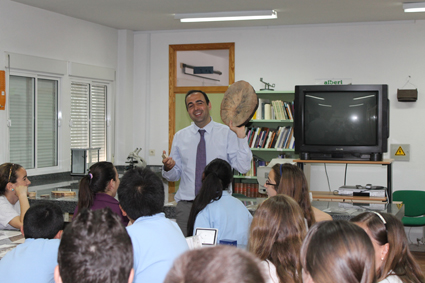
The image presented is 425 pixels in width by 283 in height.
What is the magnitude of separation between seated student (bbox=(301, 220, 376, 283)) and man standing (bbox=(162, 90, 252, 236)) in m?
2.02

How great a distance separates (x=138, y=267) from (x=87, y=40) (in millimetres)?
5022

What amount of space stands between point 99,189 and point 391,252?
6.39 ft

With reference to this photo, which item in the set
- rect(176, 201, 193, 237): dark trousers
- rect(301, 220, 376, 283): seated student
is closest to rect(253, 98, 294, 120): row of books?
rect(176, 201, 193, 237): dark trousers

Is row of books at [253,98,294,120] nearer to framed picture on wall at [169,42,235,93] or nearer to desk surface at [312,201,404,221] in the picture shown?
framed picture on wall at [169,42,235,93]

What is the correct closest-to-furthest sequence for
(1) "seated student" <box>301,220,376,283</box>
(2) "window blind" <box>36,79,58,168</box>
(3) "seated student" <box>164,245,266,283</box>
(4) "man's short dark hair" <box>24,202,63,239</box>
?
(3) "seated student" <box>164,245,266,283</box>, (1) "seated student" <box>301,220,376,283</box>, (4) "man's short dark hair" <box>24,202,63,239</box>, (2) "window blind" <box>36,79,58,168</box>

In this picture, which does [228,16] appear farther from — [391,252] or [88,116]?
[391,252]

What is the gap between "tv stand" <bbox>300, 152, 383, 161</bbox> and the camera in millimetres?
4148

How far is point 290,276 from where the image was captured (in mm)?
1668

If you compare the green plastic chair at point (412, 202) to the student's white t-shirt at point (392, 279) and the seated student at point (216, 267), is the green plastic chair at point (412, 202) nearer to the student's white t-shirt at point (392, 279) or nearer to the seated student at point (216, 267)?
the student's white t-shirt at point (392, 279)

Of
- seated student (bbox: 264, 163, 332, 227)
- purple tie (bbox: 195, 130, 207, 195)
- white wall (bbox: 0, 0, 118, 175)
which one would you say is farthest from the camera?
white wall (bbox: 0, 0, 118, 175)

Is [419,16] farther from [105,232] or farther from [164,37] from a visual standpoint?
[105,232]

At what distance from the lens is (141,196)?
6.14ft

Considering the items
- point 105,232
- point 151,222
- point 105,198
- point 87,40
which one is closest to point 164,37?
point 87,40

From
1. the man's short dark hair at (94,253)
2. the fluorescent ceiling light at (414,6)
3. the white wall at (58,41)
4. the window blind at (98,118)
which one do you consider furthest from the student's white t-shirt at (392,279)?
the window blind at (98,118)
